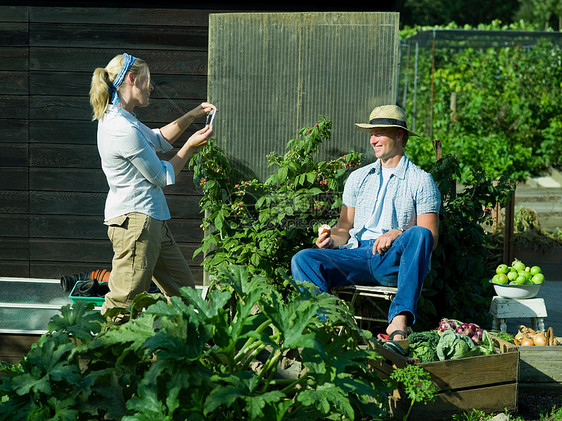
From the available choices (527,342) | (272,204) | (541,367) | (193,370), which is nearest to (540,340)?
(527,342)

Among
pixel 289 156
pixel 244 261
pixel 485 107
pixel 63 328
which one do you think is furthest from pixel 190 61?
pixel 485 107

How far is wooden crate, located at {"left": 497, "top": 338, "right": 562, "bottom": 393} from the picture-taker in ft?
12.2

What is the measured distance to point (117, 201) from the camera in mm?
3879

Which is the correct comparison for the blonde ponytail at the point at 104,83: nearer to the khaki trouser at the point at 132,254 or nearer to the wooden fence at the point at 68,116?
the khaki trouser at the point at 132,254

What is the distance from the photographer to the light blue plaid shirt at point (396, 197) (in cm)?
420

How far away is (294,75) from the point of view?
5234mm

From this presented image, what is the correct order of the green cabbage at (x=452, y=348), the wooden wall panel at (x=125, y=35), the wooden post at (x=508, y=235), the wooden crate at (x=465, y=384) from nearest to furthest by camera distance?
the wooden crate at (x=465, y=384), the green cabbage at (x=452, y=348), the wooden wall panel at (x=125, y=35), the wooden post at (x=508, y=235)

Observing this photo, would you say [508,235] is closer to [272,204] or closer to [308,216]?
[308,216]

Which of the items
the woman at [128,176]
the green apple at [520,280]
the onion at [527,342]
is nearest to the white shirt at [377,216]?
the green apple at [520,280]

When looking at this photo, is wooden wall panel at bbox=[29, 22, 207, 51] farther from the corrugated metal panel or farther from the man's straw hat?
the man's straw hat

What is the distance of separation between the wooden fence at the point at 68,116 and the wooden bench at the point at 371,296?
4.97ft

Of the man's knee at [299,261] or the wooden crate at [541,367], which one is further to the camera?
the man's knee at [299,261]

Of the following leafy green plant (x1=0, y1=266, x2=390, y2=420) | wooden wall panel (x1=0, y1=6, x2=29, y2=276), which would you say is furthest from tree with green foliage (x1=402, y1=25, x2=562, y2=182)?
leafy green plant (x1=0, y1=266, x2=390, y2=420)

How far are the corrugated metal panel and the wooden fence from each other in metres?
0.28
